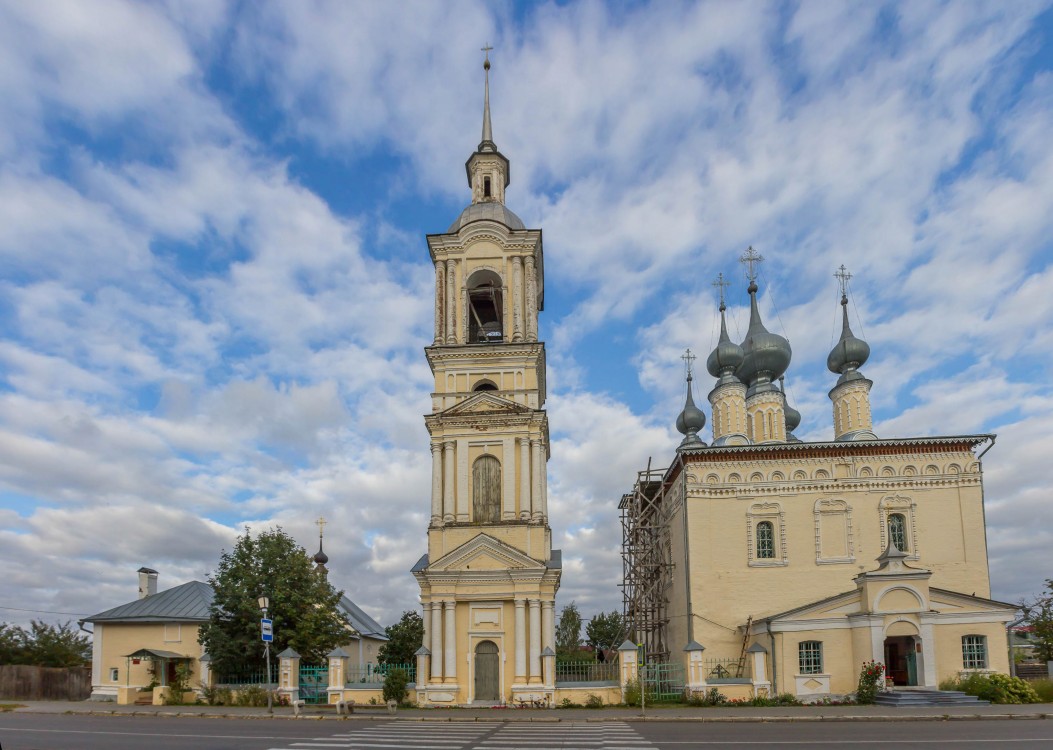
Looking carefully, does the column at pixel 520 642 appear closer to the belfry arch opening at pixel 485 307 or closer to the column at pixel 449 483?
the column at pixel 449 483

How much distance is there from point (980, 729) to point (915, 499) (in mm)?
16374

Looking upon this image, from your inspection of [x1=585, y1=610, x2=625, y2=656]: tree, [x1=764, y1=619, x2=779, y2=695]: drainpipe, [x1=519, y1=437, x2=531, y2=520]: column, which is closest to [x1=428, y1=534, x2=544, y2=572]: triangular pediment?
[x1=519, y1=437, x2=531, y2=520]: column

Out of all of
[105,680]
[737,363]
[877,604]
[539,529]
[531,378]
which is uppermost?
[737,363]

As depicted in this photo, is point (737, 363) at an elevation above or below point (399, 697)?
above

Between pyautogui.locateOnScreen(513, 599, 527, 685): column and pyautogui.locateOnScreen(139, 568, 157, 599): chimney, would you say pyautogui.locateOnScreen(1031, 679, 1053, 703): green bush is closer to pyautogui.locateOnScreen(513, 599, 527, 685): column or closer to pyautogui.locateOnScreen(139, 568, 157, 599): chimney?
pyautogui.locateOnScreen(513, 599, 527, 685): column

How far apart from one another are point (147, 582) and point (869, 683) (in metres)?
32.4

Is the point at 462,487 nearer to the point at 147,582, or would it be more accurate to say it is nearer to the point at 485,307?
the point at 485,307

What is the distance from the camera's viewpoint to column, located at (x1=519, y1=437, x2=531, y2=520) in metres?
31.0

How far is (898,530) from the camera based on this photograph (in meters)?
34.8

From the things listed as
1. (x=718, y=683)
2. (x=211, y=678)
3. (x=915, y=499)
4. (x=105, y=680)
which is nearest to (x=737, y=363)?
(x=915, y=499)

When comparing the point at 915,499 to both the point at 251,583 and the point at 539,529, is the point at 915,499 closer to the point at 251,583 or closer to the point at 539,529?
the point at 539,529

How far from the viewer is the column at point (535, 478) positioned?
31125 millimetres

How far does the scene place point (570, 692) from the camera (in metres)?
28.6

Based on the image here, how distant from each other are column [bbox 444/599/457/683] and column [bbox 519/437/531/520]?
395cm
